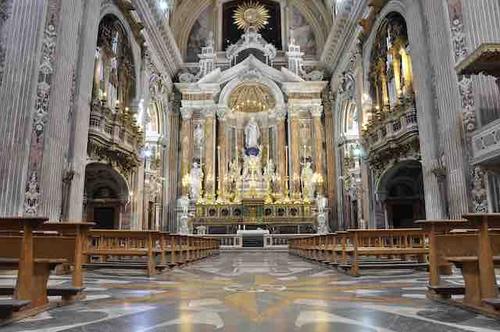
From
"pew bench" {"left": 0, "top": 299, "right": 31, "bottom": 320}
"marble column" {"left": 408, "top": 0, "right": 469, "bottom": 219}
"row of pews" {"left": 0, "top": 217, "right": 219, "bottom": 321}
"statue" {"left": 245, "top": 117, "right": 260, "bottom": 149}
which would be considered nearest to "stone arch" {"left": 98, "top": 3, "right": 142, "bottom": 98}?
"statue" {"left": 245, "top": 117, "right": 260, "bottom": 149}

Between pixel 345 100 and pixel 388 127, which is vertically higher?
pixel 345 100

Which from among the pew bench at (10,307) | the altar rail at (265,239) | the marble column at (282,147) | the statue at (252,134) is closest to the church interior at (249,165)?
the pew bench at (10,307)

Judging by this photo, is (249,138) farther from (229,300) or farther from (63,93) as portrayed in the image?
(229,300)

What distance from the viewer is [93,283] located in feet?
14.7

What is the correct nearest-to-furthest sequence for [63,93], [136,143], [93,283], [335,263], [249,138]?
[93,283], [335,263], [63,93], [136,143], [249,138]

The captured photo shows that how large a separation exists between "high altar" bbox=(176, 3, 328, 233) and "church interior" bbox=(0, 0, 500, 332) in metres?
0.10

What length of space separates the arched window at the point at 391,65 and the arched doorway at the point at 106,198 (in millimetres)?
8765

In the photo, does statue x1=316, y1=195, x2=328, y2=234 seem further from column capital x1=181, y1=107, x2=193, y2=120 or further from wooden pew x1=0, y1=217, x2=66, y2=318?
wooden pew x1=0, y1=217, x2=66, y2=318

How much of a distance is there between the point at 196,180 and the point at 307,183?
5127 mm

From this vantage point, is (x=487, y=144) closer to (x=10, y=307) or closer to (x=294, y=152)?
(x=10, y=307)

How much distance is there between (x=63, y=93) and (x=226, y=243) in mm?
8977

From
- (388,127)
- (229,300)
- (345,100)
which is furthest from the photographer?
(345,100)

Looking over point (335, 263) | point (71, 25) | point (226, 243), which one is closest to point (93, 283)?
point (335, 263)

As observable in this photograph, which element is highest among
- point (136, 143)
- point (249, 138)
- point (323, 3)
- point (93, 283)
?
point (323, 3)
